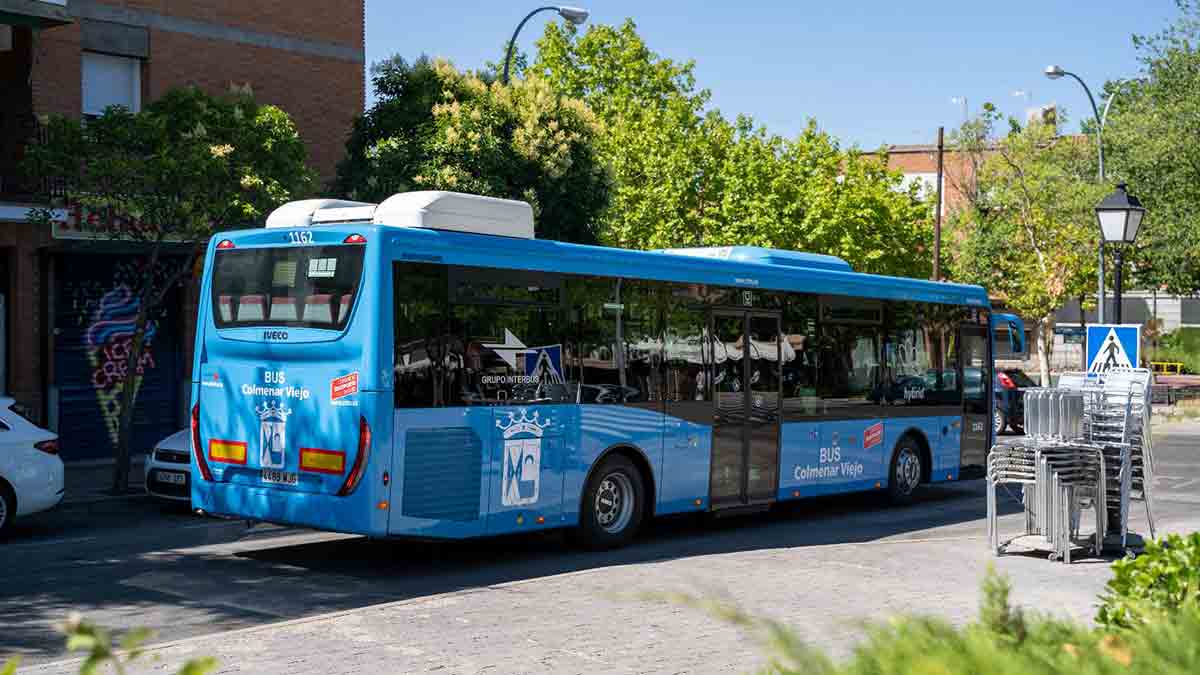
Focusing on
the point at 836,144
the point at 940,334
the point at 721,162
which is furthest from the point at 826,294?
the point at 836,144

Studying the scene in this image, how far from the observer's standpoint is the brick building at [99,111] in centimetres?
2059

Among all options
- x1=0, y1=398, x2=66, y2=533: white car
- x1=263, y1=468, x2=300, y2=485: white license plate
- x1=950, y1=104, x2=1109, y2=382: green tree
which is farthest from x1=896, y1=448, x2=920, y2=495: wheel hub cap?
x1=950, y1=104, x2=1109, y2=382: green tree

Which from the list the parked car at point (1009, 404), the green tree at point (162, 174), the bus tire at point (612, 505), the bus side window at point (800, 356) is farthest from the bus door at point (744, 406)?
the parked car at point (1009, 404)

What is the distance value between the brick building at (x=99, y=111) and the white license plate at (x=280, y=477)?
10467 mm

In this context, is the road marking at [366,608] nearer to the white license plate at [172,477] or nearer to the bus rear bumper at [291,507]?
the bus rear bumper at [291,507]

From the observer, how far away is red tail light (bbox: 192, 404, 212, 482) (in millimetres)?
11398

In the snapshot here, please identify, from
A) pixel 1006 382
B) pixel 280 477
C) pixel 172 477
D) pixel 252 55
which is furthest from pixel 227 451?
pixel 1006 382

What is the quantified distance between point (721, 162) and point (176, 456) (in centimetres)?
2602

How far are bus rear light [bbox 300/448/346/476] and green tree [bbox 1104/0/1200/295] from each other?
1250 inches

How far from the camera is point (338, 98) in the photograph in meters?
25.6

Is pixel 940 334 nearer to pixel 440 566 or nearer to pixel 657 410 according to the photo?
pixel 657 410

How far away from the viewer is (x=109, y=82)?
2220 centimetres

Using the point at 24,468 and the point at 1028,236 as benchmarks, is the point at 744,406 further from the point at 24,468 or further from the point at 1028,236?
the point at 1028,236

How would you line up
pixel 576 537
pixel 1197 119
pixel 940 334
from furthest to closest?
1. pixel 1197 119
2. pixel 940 334
3. pixel 576 537
